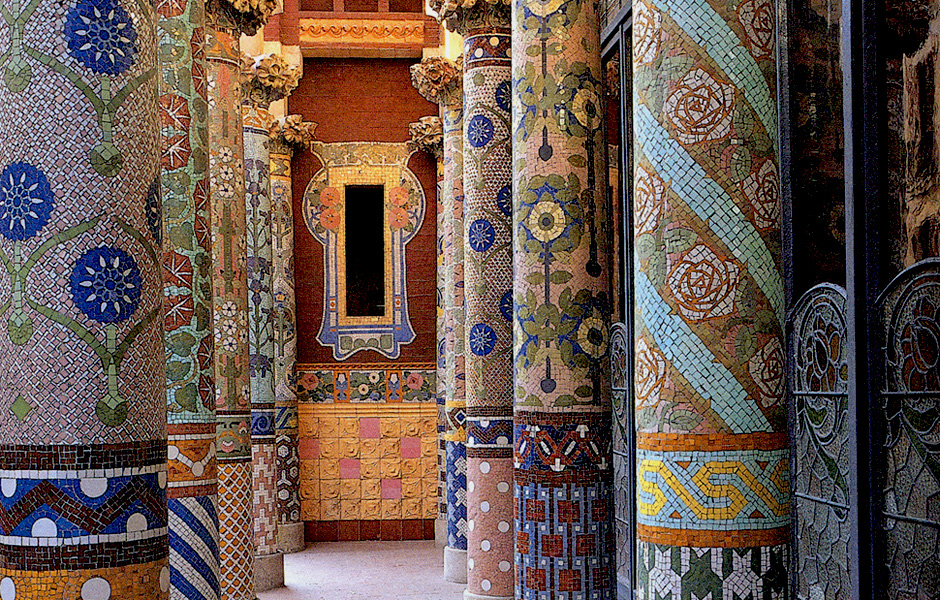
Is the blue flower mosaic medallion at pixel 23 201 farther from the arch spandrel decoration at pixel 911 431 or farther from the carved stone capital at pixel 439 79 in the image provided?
the carved stone capital at pixel 439 79

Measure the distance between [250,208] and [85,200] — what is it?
32.5 feet

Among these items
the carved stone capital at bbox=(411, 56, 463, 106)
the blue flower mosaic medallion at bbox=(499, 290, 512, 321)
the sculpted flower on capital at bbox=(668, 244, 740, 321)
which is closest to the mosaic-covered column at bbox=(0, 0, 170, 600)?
the sculpted flower on capital at bbox=(668, 244, 740, 321)

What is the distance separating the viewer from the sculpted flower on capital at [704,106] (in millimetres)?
4312

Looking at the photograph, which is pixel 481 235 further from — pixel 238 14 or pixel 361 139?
pixel 361 139

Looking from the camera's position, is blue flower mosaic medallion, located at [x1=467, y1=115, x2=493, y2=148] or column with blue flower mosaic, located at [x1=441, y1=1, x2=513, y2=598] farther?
blue flower mosaic medallion, located at [x1=467, y1=115, x2=493, y2=148]

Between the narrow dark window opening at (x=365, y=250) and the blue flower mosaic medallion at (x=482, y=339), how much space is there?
22.6 ft

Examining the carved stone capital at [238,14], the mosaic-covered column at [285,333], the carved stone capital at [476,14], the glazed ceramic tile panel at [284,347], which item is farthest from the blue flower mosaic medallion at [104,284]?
the mosaic-covered column at [285,333]

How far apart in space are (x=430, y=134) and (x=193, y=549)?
9877 millimetres

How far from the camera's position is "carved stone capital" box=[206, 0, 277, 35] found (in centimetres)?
932

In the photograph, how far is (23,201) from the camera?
355 cm

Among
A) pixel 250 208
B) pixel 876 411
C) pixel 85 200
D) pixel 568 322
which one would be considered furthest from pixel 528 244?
pixel 250 208

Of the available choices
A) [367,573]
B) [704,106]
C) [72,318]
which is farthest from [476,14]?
[367,573]

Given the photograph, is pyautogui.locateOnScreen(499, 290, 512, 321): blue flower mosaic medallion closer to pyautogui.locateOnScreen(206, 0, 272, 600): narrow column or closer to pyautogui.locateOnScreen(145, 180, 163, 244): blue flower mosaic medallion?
pyautogui.locateOnScreen(206, 0, 272, 600): narrow column

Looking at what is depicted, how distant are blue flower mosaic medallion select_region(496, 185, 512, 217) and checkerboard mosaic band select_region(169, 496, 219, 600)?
3.39m
